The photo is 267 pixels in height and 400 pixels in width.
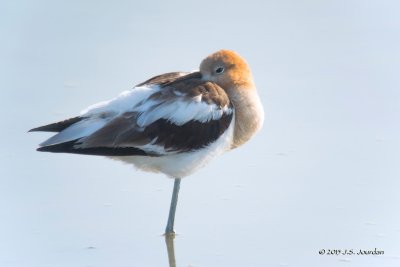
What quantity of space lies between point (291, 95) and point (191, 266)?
9.97 feet

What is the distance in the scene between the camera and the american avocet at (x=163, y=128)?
26.3ft

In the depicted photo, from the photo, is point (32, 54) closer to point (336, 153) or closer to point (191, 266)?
point (336, 153)

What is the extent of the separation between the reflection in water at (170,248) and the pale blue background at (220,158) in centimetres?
5

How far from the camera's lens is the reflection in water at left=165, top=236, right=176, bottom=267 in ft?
25.8

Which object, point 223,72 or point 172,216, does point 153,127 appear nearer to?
point 172,216

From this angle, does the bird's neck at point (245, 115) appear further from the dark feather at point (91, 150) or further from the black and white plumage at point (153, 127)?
the dark feather at point (91, 150)

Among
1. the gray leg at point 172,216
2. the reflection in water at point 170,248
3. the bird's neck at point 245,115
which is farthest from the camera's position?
the bird's neck at point 245,115

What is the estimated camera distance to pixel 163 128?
8.13 meters

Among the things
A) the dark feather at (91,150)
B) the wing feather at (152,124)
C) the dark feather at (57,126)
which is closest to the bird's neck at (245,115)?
the wing feather at (152,124)

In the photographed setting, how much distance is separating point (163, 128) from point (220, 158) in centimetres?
144

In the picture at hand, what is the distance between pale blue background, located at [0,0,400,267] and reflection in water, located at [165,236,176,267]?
0.05 metres

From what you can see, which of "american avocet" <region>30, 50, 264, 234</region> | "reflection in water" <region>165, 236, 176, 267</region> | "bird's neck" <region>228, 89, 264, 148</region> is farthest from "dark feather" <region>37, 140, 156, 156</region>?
"bird's neck" <region>228, 89, 264, 148</region>

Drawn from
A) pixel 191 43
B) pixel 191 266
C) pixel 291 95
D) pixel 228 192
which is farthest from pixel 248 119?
pixel 191 43

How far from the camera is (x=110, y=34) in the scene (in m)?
11.8
